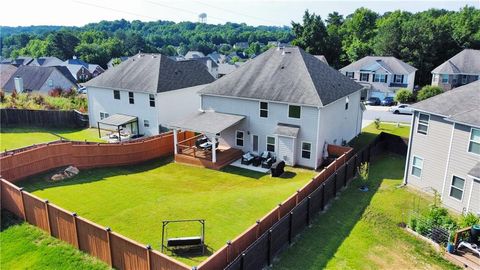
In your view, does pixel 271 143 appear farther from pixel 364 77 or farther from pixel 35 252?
pixel 364 77

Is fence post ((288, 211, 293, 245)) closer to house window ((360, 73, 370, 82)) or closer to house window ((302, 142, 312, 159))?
house window ((302, 142, 312, 159))

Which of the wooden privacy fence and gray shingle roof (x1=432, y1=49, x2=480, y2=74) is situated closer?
the wooden privacy fence

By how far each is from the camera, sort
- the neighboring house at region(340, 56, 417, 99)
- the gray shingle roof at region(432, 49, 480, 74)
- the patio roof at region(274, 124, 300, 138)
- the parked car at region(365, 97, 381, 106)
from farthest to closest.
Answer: the neighboring house at region(340, 56, 417, 99) → the gray shingle roof at region(432, 49, 480, 74) → the parked car at region(365, 97, 381, 106) → the patio roof at region(274, 124, 300, 138)

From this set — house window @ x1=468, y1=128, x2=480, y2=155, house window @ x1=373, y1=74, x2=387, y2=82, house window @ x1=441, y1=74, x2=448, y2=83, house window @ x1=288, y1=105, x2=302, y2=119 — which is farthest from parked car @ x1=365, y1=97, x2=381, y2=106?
house window @ x1=468, y1=128, x2=480, y2=155

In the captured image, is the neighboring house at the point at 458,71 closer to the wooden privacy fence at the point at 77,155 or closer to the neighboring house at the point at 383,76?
the neighboring house at the point at 383,76

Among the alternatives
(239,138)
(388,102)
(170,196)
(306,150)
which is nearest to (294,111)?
(306,150)

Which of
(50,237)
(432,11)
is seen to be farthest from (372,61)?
(432,11)
